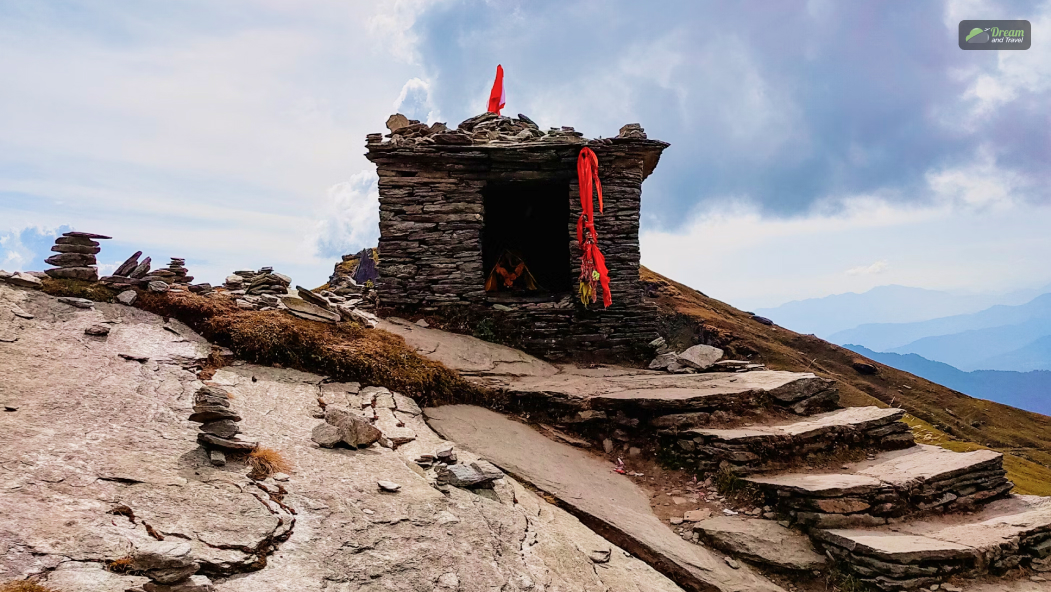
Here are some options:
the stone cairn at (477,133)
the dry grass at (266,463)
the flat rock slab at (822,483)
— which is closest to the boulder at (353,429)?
the dry grass at (266,463)

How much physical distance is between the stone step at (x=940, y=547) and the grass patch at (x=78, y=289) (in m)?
11.1

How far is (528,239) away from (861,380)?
17284mm

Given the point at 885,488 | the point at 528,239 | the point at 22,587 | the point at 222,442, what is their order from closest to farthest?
the point at 22,587 < the point at 222,442 < the point at 885,488 < the point at 528,239

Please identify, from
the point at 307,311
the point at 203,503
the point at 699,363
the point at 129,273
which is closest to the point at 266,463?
the point at 203,503

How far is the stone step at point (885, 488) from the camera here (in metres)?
7.32

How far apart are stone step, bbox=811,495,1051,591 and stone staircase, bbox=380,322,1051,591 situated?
0.01 metres

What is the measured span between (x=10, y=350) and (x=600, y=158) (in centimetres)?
1193

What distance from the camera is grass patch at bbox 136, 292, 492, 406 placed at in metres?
8.35

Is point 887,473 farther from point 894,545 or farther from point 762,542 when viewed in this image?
point 762,542

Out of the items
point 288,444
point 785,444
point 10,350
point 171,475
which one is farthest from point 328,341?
point 785,444

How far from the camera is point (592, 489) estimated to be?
7.87 m

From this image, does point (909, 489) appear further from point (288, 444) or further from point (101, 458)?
point (101, 458)

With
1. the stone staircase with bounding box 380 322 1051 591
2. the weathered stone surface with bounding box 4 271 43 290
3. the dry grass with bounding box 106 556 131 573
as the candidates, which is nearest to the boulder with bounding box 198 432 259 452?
the dry grass with bounding box 106 556 131 573

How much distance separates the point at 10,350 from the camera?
19.9 feet
